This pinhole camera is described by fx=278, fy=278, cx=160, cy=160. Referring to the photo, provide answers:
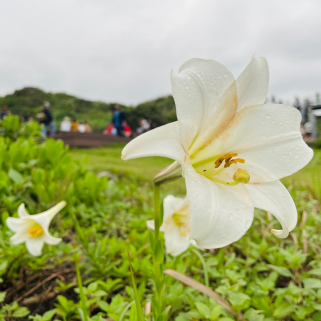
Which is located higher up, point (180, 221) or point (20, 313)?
point (180, 221)

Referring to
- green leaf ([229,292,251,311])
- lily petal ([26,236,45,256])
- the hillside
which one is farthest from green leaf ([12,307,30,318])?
the hillside

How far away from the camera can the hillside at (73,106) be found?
98.5ft

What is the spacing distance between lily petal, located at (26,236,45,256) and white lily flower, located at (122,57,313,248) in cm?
110

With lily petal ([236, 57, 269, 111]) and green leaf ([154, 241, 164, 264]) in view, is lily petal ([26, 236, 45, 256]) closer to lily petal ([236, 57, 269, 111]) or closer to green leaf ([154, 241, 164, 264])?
green leaf ([154, 241, 164, 264])

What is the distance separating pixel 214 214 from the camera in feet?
2.18

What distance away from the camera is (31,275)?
65.4 inches

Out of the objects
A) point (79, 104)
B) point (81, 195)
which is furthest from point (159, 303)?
point (79, 104)

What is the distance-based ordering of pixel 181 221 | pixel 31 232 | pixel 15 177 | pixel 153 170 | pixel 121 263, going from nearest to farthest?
pixel 181 221 < pixel 31 232 < pixel 121 263 < pixel 15 177 < pixel 153 170

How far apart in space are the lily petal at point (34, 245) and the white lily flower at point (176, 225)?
2.09 ft

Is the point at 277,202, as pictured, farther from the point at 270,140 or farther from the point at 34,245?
the point at 34,245

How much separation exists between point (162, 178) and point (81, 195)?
6.44ft

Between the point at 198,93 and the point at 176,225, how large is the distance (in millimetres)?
831

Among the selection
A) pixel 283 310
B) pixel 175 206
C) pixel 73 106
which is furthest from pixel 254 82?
pixel 73 106

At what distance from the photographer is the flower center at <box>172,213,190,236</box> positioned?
1368 mm
